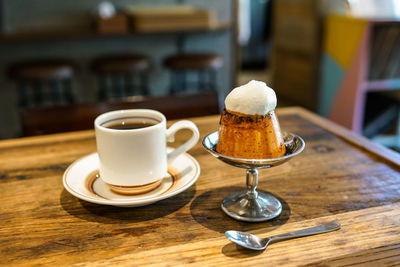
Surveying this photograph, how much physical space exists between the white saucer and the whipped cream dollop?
185 millimetres

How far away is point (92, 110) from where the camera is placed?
4.18 ft

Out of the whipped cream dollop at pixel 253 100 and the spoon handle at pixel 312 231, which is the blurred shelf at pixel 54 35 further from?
the spoon handle at pixel 312 231

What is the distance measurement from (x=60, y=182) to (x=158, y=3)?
2.49 meters

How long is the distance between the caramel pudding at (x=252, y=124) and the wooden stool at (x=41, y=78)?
2.09 meters

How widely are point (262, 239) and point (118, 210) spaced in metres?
0.27

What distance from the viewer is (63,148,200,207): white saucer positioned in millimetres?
679

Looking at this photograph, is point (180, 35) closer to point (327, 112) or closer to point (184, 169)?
point (327, 112)

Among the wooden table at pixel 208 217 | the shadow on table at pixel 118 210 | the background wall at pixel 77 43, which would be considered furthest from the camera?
the background wall at pixel 77 43

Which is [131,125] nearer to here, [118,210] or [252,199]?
[118,210]

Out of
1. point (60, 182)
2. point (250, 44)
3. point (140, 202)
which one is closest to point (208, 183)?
point (140, 202)

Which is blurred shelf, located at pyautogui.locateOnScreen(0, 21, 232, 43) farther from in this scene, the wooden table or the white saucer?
the white saucer

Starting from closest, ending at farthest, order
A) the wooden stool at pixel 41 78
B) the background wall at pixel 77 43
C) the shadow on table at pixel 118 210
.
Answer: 1. the shadow on table at pixel 118 210
2. the wooden stool at pixel 41 78
3. the background wall at pixel 77 43

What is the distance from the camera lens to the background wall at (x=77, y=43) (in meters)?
2.84

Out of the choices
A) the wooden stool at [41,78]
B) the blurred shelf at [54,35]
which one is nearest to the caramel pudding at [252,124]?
the wooden stool at [41,78]
